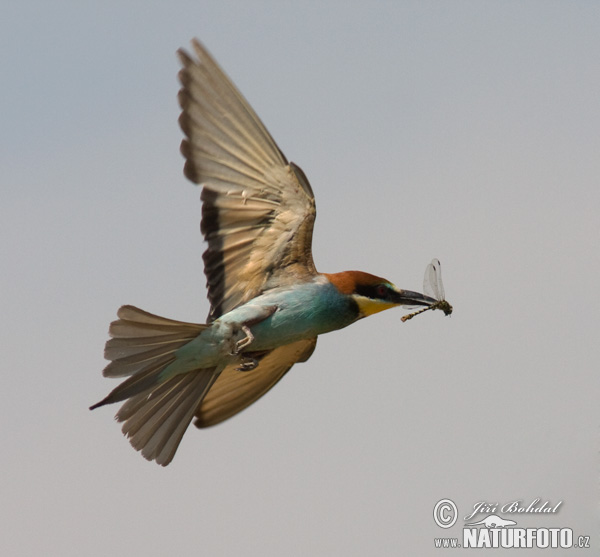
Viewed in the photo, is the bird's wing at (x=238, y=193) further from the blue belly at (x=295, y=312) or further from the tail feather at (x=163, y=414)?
the tail feather at (x=163, y=414)

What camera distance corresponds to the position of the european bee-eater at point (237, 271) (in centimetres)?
663

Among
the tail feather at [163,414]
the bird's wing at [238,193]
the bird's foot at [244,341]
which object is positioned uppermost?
the bird's wing at [238,193]

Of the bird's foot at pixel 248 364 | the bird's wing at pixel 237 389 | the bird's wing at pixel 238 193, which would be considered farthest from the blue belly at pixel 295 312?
the bird's wing at pixel 237 389

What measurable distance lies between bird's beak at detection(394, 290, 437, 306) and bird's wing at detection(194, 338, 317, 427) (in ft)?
2.66

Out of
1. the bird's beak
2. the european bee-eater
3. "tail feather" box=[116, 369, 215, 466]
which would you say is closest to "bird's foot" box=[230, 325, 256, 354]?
the european bee-eater

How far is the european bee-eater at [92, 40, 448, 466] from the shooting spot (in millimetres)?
6629

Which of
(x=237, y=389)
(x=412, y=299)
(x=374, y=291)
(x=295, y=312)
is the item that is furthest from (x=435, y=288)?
(x=237, y=389)

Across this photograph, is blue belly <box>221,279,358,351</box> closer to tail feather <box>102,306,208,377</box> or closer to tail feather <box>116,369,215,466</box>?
tail feather <box>102,306,208,377</box>

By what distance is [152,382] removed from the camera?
22.2 feet

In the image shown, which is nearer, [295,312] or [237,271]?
[295,312]

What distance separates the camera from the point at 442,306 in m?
7.27

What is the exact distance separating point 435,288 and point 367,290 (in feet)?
2.04

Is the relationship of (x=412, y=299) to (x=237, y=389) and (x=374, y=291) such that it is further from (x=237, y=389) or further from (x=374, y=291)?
(x=237, y=389)

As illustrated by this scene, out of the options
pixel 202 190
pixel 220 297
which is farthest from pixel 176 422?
pixel 202 190
